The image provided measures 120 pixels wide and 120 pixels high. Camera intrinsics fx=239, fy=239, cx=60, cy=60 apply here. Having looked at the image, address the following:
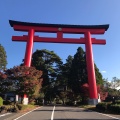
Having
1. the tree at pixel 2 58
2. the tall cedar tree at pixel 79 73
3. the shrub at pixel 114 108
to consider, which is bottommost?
the shrub at pixel 114 108

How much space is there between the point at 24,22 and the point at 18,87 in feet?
51.3

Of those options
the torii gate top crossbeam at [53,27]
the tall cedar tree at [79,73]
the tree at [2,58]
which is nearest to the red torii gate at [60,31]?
the torii gate top crossbeam at [53,27]

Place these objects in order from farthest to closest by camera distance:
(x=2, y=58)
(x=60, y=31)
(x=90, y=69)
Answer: (x=2, y=58), (x=60, y=31), (x=90, y=69)

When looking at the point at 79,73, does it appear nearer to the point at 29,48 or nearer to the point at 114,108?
the point at 29,48

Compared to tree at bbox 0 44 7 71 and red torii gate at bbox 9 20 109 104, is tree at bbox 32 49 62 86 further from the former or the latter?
red torii gate at bbox 9 20 109 104

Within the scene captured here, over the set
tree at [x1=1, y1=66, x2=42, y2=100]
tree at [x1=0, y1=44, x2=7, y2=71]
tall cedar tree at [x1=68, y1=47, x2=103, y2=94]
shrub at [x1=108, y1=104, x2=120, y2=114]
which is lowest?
shrub at [x1=108, y1=104, x2=120, y2=114]

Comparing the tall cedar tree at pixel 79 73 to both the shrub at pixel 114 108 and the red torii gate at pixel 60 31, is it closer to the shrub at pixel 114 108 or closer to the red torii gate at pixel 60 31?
the red torii gate at pixel 60 31

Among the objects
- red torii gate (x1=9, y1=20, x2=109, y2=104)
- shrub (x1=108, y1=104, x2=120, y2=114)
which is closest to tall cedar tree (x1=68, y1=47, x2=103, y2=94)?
red torii gate (x1=9, y1=20, x2=109, y2=104)

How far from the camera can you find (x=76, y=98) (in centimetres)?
5997

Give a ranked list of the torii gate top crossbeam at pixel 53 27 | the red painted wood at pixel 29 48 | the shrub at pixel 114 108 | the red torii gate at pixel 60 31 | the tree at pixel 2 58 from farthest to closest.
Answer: the tree at pixel 2 58, the torii gate top crossbeam at pixel 53 27, the red torii gate at pixel 60 31, the red painted wood at pixel 29 48, the shrub at pixel 114 108

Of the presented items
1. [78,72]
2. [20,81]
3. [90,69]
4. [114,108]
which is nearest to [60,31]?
[90,69]

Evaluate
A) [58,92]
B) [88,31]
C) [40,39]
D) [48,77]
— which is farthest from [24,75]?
[58,92]

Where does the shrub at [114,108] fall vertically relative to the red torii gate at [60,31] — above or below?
below

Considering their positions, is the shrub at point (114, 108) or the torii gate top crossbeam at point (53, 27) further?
the torii gate top crossbeam at point (53, 27)
